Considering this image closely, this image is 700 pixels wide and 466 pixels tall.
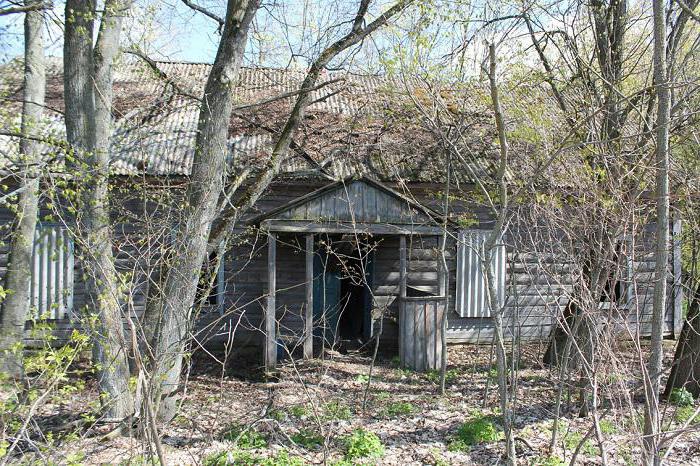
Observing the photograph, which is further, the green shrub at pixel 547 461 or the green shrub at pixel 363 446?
the green shrub at pixel 363 446

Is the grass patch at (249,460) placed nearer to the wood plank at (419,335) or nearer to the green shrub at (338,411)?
the green shrub at (338,411)

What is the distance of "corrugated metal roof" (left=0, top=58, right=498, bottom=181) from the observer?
11.0 m

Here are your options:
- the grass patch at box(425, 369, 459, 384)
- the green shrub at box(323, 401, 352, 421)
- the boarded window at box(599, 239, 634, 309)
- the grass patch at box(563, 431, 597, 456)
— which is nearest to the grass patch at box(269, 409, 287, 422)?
the green shrub at box(323, 401, 352, 421)

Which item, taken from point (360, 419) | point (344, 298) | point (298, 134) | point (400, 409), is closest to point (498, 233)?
point (360, 419)

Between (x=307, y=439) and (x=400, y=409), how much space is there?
1679 millimetres

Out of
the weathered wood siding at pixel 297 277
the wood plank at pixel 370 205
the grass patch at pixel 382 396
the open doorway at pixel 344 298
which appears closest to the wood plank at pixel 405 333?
the wood plank at pixel 370 205

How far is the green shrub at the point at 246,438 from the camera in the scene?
647 centimetres

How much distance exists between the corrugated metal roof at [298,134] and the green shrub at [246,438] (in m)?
5.32

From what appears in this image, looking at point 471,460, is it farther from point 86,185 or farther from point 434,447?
point 86,185

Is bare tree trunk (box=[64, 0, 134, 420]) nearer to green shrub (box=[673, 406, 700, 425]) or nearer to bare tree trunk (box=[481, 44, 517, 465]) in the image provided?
bare tree trunk (box=[481, 44, 517, 465])

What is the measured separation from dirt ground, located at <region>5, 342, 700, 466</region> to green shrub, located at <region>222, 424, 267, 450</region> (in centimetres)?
2

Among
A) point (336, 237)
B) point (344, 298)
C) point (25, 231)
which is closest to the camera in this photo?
point (25, 231)

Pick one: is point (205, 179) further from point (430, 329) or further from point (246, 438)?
point (430, 329)

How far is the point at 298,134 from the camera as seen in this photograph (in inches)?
488
